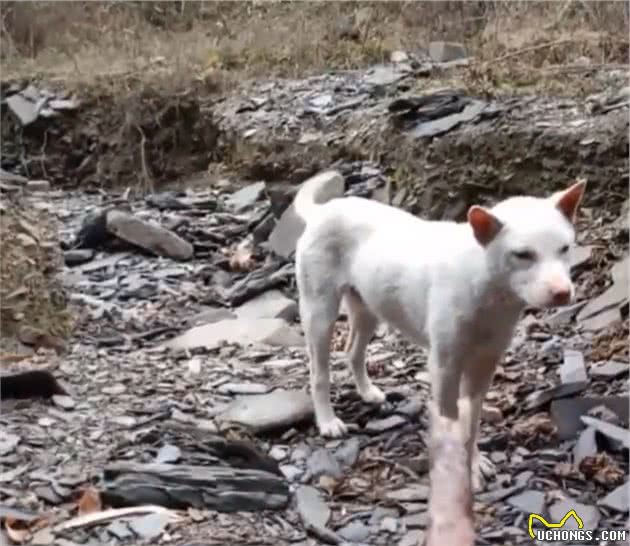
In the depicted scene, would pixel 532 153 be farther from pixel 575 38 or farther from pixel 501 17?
pixel 501 17

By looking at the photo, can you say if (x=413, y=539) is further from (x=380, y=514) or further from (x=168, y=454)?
(x=168, y=454)

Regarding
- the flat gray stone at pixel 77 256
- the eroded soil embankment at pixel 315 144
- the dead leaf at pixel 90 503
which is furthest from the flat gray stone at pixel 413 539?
the flat gray stone at pixel 77 256

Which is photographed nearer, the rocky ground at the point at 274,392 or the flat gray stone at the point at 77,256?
the rocky ground at the point at 274,392

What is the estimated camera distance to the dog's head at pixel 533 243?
181cm

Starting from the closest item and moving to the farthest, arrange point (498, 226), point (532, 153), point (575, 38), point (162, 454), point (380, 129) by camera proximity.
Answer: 1. point (498, 226)
2. point (162, 454)
3. point (532, 153)
4. point (380, 129)
5. point (575, 38)

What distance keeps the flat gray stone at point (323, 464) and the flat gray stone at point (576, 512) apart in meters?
0.44

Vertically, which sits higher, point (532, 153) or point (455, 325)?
point (455, 325)

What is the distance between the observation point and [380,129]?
430cm

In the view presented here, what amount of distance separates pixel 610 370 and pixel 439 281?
71cm

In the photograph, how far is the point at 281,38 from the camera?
562 centimetres

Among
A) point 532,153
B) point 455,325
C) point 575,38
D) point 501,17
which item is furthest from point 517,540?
point 501,17

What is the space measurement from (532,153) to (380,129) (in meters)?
0.78

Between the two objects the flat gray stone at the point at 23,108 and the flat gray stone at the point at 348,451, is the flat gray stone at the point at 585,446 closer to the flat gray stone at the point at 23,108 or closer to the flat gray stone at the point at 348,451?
the flat gray stone at the point at 348,451

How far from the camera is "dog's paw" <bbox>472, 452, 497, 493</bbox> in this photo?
2.14 meters
